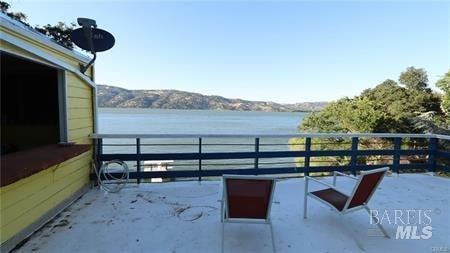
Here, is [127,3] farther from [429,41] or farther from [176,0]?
[429,41]

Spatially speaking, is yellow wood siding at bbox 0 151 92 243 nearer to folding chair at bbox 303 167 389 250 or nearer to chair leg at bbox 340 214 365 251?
folding chair at bbox 303 167 389 250

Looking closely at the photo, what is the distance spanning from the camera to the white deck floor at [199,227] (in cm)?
234

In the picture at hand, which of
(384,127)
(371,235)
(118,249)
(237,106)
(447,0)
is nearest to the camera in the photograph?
(118,249)

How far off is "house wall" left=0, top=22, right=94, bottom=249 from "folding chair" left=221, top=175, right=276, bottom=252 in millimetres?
1710

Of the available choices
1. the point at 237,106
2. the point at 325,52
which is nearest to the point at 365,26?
the point at 325,52

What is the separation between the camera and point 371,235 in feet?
8.47

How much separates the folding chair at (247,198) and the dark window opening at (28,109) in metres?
2.59

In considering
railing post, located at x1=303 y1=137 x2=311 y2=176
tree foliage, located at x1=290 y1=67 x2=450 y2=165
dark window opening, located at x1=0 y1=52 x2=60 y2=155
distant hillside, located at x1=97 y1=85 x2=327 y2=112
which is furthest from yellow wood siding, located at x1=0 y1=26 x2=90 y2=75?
distant hillside, located at x1=97 y1=85 x2=327 y2=112

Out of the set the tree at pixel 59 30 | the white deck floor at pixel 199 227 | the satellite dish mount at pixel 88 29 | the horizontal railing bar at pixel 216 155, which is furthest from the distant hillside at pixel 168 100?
the white deck floor at pixel 199 227

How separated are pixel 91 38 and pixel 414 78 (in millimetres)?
26473

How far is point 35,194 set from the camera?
258 cm

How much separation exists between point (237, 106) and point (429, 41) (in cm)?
3575

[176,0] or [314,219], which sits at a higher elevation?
[176,0]

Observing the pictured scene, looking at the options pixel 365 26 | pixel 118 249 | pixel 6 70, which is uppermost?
pixel 365 26
